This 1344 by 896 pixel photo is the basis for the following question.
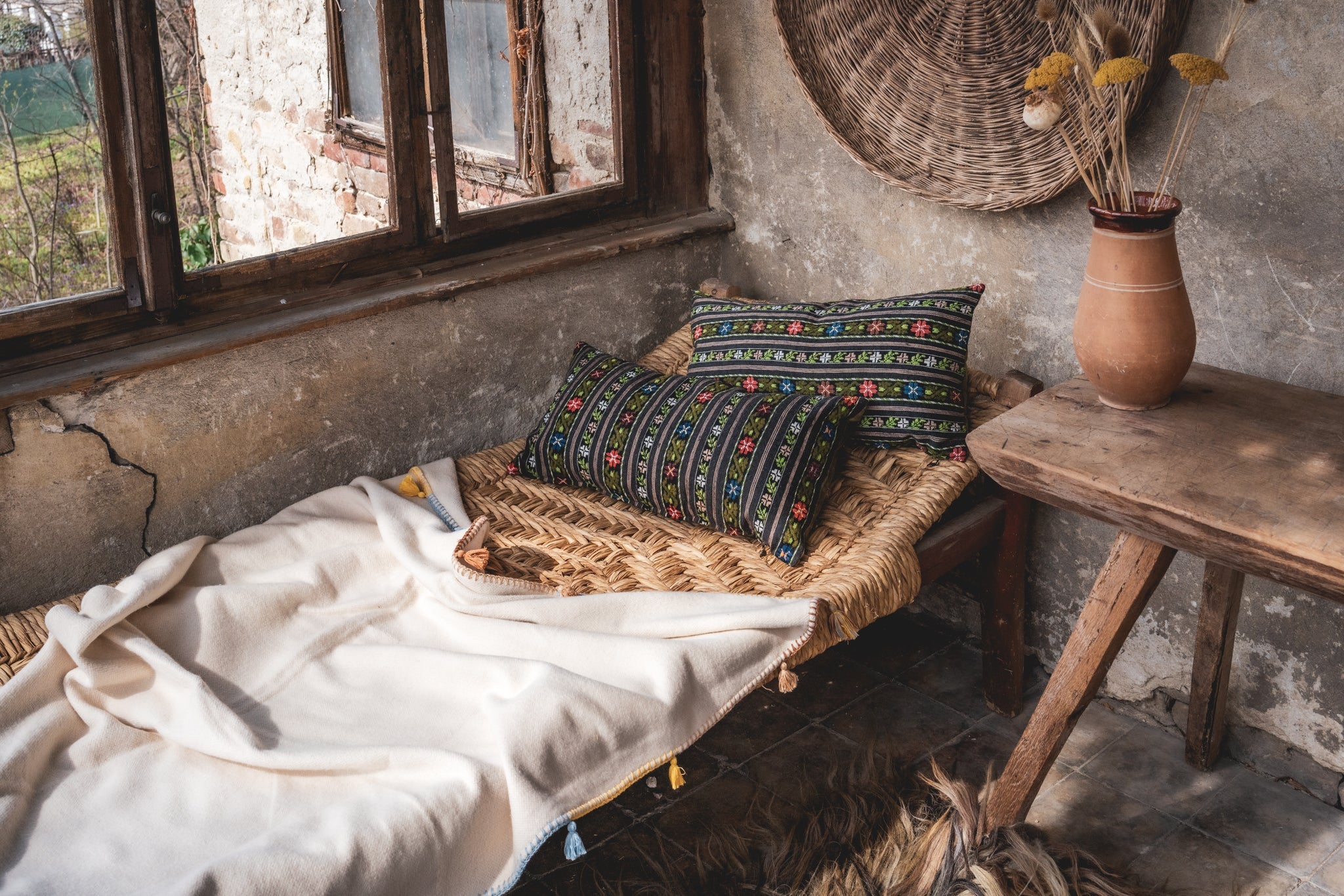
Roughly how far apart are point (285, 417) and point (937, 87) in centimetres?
158

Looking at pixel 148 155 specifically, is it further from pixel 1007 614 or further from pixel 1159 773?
pixel 1159 773

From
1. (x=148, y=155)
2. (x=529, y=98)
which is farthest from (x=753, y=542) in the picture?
(x=148, y=155)

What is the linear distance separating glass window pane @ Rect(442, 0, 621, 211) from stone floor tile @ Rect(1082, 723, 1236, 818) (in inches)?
71.5

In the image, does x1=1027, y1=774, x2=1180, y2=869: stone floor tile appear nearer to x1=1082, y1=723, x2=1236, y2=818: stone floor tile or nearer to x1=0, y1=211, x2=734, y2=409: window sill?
x1=1082, y1=723, x2=1236, y2=818: stone floor tile

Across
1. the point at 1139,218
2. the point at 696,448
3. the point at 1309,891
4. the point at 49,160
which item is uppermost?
the point at 49,160

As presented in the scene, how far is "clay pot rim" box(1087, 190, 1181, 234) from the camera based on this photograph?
6.09ft

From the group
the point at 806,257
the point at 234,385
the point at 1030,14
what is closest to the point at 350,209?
the point at 234,385

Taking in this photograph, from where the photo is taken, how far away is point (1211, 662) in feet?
7.57

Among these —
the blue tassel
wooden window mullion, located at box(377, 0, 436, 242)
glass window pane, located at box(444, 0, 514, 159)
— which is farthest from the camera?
glass window pane, located at box(444, 0, 514, 159)

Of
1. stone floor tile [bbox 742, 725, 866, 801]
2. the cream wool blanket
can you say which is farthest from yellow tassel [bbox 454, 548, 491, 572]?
stone floor tile [bbox 742, 725, 866, 801]

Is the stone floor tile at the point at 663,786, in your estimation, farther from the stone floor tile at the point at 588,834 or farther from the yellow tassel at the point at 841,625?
the yellow tassel at the point at 841,625

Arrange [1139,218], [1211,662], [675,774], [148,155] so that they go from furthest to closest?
[1211,662] < [148,155] < [675,774] < [1139,218]

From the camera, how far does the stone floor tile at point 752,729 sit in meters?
2.53

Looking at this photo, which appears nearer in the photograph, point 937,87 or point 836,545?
point 836,545
